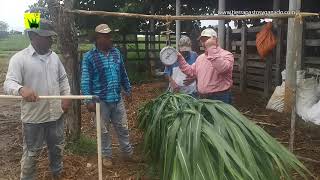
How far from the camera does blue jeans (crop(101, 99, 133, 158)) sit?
5.08m

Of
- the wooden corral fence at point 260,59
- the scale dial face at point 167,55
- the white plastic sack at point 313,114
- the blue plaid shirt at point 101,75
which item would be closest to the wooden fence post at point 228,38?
the wooden corral fence at point 260,59

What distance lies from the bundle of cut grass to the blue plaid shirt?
120 centimetres

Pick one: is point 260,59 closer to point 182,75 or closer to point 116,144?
point 182,75

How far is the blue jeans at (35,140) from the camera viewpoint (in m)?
4.27

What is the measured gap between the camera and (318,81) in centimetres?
721

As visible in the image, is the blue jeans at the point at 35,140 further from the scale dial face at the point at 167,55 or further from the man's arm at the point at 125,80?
the scale dial face at the point at 167,55

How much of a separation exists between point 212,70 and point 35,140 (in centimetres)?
217

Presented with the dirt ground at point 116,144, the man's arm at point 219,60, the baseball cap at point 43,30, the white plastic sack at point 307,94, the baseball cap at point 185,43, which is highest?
the baseball cap at point 43,30

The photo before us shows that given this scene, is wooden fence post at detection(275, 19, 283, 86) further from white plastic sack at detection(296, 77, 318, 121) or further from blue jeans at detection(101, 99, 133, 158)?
blue jeans at detection(101, 99, 133, 158)

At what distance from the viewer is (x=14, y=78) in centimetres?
400

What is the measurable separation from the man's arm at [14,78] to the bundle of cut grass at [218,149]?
4.84 feet

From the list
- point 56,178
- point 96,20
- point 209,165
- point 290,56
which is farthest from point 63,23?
point 96,20

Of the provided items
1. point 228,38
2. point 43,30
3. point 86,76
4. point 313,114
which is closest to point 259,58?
point 228,38

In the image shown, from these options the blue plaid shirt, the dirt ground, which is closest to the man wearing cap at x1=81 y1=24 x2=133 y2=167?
the blue plaid shirt
